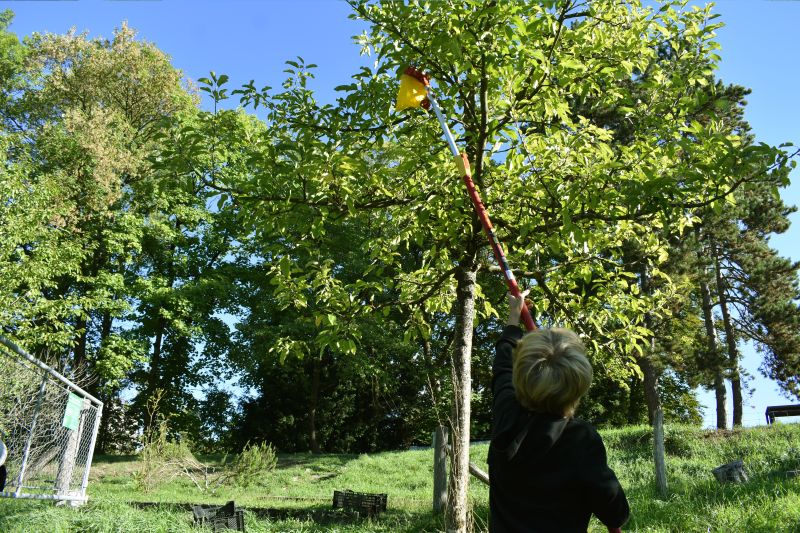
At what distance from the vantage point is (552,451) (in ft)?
6.99

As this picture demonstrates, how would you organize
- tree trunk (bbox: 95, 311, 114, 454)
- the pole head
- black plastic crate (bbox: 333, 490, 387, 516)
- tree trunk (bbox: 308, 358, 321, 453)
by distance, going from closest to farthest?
the pole head < black plastic crate (bbox: 333, 490, 387, 516) < tree trunk (bbox: 95, 311, 114, 454) < tree trunk (bbox: 308, 358, 321, 453)

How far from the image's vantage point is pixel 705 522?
6.27 meters

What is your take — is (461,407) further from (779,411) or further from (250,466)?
(779,411)

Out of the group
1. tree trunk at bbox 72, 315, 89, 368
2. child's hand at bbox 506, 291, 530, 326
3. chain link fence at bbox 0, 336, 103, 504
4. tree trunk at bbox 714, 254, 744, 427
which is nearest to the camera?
child's hand at bbox 506, 291, 530, 326

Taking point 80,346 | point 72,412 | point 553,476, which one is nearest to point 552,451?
point 553,476

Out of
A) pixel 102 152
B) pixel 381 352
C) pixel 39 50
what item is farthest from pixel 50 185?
pixel 381 352

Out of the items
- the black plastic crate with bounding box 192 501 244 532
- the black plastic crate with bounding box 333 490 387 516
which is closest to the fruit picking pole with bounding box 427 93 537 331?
the black plastic crate with bounding box 192 501 244 532

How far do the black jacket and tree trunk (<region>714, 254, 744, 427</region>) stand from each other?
62.0 ft

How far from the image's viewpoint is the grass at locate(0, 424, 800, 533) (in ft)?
21.9

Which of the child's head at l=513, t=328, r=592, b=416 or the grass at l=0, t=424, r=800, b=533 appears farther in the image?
the grass at l=0, t=424, r=800, b=533

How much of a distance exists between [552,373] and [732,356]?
2120cm

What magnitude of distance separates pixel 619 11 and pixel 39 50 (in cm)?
2537

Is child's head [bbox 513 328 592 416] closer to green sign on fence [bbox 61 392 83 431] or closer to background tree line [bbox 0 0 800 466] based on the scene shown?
background tree line [bbox 0 0 800 466]

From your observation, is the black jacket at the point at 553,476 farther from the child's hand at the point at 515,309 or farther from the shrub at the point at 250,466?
the shrub at the point at 250,466
